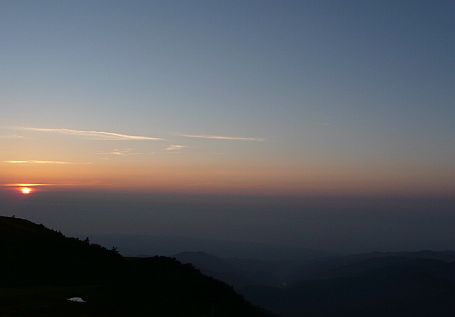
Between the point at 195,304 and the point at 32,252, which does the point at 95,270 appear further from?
the point at 195,304

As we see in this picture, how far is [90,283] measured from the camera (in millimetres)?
57312

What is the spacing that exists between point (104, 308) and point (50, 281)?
17851 mm

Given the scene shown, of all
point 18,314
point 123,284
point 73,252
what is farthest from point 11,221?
point 18,314

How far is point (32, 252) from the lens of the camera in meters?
67.4

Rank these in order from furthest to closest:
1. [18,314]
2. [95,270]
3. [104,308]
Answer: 1. [95,270]
2. [104,308]
3. [18,314]

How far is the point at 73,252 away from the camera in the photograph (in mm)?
72125

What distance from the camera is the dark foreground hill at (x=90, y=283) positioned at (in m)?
42.9

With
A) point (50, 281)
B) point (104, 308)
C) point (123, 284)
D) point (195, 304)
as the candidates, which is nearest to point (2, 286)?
point (50, 281)

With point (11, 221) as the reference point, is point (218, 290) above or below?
below

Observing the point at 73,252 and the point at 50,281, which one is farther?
the point at 73,252

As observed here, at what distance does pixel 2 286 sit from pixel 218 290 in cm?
2679

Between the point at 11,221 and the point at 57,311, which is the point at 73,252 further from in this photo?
the point at 57,311

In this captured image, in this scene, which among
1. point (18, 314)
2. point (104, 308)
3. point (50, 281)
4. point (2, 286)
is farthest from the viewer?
point (50, 281)

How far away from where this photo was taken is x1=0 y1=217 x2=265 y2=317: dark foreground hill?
42.9 metres
